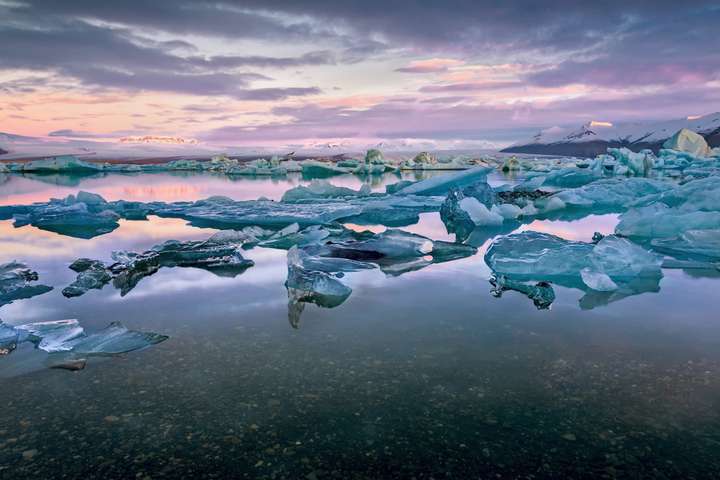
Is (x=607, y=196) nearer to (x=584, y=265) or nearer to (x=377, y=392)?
(x=584, y=265)

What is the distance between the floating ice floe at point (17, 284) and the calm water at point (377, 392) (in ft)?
0.44

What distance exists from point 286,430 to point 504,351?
3.33 feet

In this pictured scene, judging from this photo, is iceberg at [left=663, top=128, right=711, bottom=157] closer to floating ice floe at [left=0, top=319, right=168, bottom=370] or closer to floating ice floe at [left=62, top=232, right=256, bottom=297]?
floating ice floe at [left=62, top=232, right=256, bottom=297]

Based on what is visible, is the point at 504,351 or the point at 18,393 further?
the point at 504,351

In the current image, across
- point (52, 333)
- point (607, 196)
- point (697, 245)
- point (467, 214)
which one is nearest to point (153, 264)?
point (52, 333)

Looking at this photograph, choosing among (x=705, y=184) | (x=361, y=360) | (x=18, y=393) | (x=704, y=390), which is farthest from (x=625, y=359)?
(x=705, y=184)

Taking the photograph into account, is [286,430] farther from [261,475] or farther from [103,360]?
[103,360]

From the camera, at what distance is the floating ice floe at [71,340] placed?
78.8 inches

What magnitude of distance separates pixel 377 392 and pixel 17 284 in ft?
8.92

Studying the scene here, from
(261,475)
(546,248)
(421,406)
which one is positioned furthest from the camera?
(546,248)

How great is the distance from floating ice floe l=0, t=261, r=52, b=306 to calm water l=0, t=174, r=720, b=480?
0.44 feet

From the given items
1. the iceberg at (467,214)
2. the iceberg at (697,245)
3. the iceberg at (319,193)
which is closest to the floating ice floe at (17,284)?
the iceberg at (467,214)

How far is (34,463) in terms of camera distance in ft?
4.29

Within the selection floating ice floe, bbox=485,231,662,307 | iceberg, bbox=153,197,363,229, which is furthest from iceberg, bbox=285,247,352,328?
iceberg, bbox=153,197,363,229
